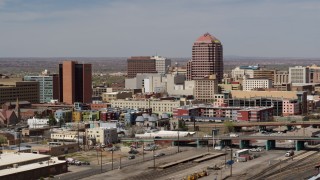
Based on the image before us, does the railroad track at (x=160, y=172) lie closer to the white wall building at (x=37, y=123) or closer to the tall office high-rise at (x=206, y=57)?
the white wall building at (x=37, y=123)

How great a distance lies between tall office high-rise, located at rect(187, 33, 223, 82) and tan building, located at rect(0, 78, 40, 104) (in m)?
31.9

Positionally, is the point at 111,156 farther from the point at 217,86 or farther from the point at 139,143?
the point at 217,86

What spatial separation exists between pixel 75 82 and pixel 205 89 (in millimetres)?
18850

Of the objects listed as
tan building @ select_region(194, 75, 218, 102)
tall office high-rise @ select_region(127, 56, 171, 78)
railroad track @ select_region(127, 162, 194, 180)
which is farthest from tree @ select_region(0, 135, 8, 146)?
tall office high-rise @ select_region(127, 56, 171, 78)

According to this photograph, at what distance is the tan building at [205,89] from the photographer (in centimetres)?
9062

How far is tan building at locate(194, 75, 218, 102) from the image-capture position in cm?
9062

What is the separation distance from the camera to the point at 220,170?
39188 millimetres

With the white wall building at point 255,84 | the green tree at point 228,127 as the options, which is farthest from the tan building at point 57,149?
the white wall building at point 255,84

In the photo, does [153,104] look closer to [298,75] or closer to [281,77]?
[298,75]

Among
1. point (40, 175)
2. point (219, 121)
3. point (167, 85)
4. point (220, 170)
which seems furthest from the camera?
point (167, 85)

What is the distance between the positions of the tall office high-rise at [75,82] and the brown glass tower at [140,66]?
48253 mm

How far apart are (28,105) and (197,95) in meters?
24.5

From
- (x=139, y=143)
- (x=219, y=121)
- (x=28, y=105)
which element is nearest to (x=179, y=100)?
(x=219, y=121)

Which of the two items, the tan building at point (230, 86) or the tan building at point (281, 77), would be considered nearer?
the tan building at point (230, 86)
